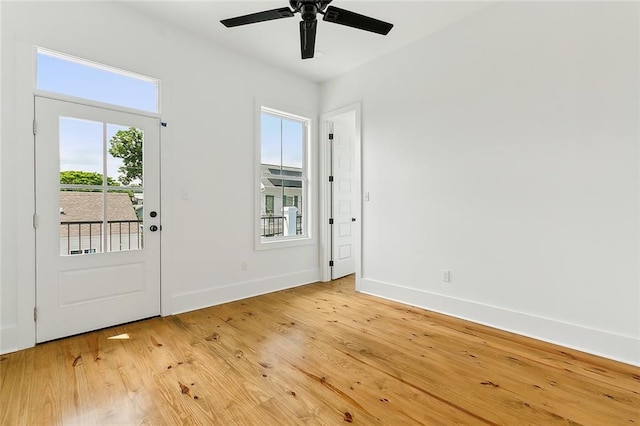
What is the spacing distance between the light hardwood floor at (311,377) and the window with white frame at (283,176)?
162 cm

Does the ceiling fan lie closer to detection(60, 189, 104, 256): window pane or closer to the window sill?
detection(60, 189, 104, 256): window pane

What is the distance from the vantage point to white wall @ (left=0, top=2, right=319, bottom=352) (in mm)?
2387

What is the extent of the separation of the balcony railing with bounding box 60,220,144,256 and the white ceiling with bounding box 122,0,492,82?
2.11 m

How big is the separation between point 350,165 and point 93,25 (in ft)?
11.5

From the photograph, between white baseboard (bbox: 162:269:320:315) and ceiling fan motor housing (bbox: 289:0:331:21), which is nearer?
ceiling fan motor housing (bbox: 289:0:331:21)

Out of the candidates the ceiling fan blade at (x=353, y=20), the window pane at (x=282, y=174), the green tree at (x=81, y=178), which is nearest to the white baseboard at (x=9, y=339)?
the green tree at (x=81, y=178)

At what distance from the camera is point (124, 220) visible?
293 centimetres

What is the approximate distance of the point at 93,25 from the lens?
2721 mm

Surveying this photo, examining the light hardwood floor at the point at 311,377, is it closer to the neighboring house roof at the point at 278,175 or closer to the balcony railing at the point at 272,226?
the balcony railing at the point at 272,226

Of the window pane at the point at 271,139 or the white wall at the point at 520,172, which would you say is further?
the window pane at the point at 271,139

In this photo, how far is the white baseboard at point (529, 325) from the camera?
7.36 feet

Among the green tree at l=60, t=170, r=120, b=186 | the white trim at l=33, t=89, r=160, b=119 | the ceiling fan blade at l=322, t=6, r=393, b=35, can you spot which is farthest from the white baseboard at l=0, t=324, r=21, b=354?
the ceiling fan blade at l=322, t=6, r=393, b=35

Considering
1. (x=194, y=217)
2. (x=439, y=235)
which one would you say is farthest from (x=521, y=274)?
(x=194, y=217)

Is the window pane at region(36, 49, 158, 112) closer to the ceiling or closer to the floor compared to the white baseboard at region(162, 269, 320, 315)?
closer to the ceiling
